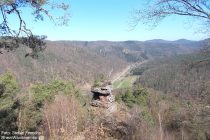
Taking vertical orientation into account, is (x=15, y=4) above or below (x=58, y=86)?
above

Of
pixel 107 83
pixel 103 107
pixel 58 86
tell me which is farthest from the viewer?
pixel 58 86

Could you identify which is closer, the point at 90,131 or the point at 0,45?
the point at 90,131

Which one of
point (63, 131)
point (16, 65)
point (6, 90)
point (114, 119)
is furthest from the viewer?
Answer: point (16, 65)

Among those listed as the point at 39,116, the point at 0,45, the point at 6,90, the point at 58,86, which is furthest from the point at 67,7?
the point at 58,86

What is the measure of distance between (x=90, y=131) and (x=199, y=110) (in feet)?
11.3

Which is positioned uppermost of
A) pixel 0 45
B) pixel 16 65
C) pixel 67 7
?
pixel 67 7

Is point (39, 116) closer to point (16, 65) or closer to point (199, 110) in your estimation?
point (199, 110)

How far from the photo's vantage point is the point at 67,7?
9281 mm

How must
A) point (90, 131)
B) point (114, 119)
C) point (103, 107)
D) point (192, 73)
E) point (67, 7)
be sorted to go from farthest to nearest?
point (103, 107), point (114, 119), point (67, 7), point (192, 73), point (90, 131)

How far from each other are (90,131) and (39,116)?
12725 millimetres

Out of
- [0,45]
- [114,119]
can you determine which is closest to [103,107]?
[114,119]

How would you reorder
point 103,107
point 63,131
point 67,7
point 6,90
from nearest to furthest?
point 63,131 < point 67,7 < point 103,107 < point 6,90

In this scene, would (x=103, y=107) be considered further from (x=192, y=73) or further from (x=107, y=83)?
(x=192, y=73)

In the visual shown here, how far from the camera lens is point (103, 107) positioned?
17.5m
